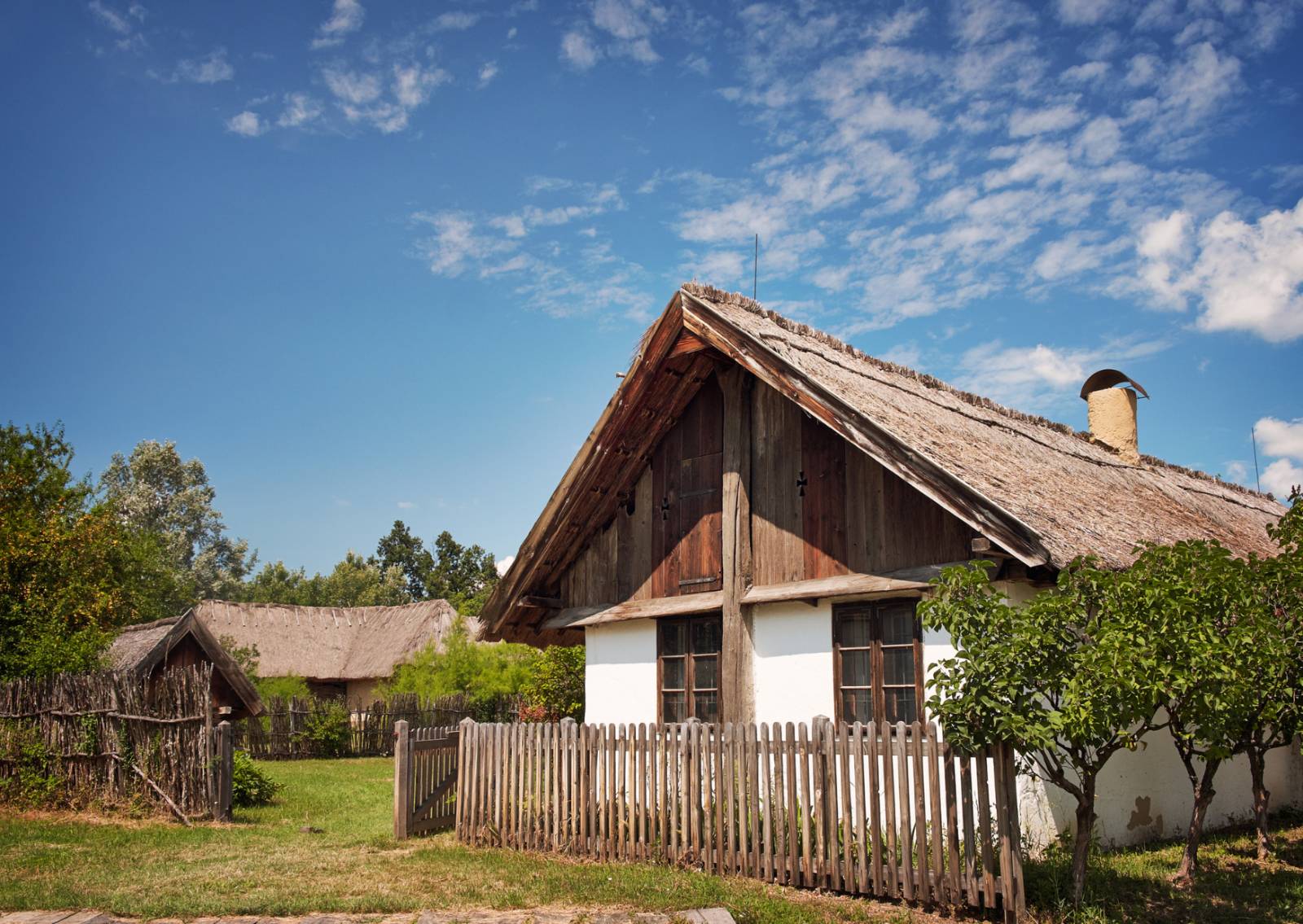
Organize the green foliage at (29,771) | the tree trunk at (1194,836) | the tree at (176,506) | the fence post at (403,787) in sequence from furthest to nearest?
the tree at (176,506) < the green foliage at (29,771) < the fence post at (403,787) < the tree trunk at (1194,836)

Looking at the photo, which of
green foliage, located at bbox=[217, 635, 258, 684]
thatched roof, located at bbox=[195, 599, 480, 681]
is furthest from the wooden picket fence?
thatched roof, located at bbox=[195, 599, 480, 681]

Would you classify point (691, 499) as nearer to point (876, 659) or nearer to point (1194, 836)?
point (876, 659)

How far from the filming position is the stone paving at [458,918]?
7168mm

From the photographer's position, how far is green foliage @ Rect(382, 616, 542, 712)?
116 feet

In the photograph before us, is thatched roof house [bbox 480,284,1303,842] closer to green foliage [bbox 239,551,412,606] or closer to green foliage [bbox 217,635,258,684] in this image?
green foliage [bbox 217,635,258,684]

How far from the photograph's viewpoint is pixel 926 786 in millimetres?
9461

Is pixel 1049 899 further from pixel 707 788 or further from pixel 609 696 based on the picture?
pixel 609 696

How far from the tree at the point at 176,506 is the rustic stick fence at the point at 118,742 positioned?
51.2 meters

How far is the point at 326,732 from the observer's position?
3141 cm

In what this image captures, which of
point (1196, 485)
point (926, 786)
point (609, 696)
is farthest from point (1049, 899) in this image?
point (1196, 485)

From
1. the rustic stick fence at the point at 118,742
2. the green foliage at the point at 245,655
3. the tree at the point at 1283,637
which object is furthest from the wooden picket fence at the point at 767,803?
the green foliage at the point at 245,655

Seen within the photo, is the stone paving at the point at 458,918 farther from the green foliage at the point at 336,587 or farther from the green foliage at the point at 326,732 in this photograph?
the green foliage at the point at 336,587

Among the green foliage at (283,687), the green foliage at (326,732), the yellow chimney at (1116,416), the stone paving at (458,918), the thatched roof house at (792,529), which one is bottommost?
the green foliage at (326,732)

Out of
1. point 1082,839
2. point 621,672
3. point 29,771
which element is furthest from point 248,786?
point 1082,839
